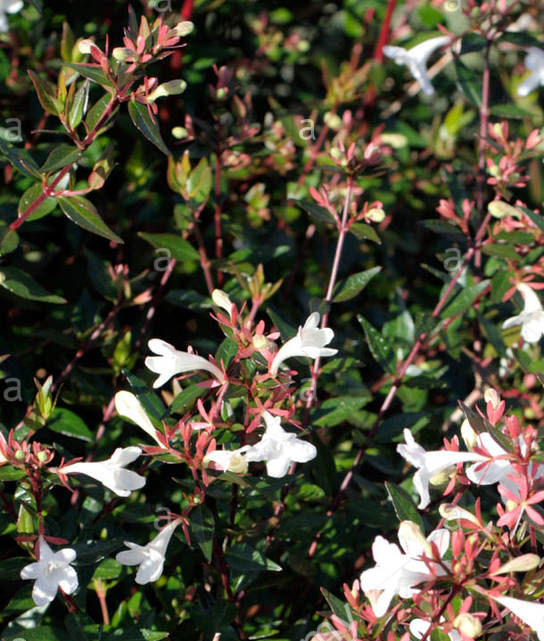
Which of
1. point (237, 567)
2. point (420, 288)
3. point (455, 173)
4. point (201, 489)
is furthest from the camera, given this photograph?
Result: point (420, 288)

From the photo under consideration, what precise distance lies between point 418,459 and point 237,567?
389mm

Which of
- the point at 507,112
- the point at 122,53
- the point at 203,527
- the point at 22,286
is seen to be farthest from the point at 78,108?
the point at 507,112

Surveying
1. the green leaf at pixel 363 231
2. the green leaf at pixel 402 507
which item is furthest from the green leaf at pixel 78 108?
the green leaf at pixel 402 507

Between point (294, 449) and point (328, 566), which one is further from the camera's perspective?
point (328, 566)

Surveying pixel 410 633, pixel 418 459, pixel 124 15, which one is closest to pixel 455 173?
pixel 124 15

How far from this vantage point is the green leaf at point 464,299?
1610 mm

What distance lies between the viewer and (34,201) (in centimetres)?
135

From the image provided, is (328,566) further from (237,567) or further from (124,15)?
(124,15)

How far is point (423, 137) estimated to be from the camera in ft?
8.28

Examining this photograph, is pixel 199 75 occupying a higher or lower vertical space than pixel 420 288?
higher

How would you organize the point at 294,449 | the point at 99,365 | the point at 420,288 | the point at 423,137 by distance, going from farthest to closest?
the point at 423,137
the point at 420,288
the point at 99,365
the point at 294,449

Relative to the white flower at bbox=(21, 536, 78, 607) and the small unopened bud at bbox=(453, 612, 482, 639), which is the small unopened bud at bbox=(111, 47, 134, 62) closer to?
the white flower at bbox=(21, 536, 78, 607)

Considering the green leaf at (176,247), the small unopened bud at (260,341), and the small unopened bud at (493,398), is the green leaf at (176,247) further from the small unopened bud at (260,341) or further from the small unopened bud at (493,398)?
the small unopened bud at (493,398)

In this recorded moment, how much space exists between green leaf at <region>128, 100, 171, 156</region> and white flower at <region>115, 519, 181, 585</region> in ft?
1.93
